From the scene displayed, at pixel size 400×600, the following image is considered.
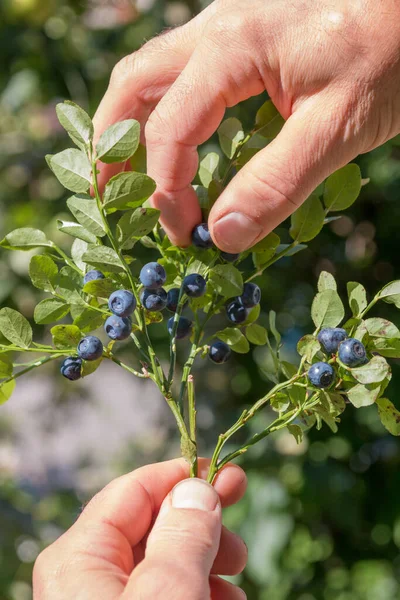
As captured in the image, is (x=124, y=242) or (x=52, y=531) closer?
(x=124, y=242)

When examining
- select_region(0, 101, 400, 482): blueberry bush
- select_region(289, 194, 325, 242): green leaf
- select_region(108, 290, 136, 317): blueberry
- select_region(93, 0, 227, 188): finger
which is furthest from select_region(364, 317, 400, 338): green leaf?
select_region(93, 0, 227, 188): finger

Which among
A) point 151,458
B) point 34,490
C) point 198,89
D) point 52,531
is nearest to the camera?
point 198,89

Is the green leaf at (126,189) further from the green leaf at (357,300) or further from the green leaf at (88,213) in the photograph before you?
the green leaf at (357,300)

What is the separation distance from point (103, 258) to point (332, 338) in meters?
0.23

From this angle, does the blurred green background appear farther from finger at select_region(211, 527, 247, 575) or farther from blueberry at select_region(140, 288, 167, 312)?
blueberry at select_region(140, 288, 167, 312)

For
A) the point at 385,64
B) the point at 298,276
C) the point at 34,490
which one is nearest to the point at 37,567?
the point at 385,64

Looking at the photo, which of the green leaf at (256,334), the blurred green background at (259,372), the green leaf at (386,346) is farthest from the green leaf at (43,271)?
the blurred green background at (259,372)

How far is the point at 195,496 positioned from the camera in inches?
29.6

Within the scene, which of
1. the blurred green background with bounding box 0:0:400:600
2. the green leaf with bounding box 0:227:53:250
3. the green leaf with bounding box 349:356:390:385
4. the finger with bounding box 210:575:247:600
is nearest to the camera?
the green leaf with bounding box 349:356:390:385

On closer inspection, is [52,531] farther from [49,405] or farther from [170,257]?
[170,257]

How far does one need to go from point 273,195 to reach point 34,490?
1828mm

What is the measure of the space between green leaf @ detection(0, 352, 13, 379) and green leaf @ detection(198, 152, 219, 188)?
0.99 feet

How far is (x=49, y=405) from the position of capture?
A: 97.1 inches

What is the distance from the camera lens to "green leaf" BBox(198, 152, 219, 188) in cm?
82
